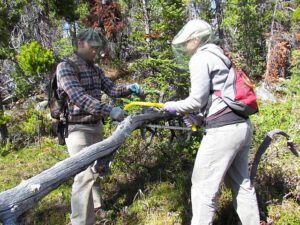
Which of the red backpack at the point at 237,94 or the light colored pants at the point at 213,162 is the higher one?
the red backpack at the point at 237,94

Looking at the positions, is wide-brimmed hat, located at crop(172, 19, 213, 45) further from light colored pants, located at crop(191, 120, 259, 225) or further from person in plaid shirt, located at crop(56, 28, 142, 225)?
person in plaid shirt, located at crop(56, 28, 142, 225)

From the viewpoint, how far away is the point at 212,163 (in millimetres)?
3414

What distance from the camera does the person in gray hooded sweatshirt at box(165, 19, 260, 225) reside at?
3225 millimetres

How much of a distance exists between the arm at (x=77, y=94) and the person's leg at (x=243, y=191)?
1483 millimetres

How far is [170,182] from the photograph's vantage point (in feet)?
17.5

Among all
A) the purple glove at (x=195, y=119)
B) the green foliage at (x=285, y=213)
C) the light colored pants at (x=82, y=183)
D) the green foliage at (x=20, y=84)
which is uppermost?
the purple glove at (x=195, y=119)

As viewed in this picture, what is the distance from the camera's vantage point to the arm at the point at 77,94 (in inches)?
156

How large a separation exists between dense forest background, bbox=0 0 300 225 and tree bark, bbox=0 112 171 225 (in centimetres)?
133

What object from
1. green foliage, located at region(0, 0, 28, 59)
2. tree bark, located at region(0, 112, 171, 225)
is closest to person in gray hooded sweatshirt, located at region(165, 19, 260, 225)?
tree bark, located at region(0, 112, 171, 225)

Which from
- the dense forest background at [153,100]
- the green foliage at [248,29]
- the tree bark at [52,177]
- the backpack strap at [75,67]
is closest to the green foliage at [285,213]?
the dense forest background at [153,100]

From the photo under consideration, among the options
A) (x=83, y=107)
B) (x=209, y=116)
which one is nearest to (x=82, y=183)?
(x=83, y=107)

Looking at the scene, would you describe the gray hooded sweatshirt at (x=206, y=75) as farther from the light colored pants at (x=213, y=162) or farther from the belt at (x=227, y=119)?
the light colored pants at (x=213, y=162)

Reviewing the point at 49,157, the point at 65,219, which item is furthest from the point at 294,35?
the point at 65,219

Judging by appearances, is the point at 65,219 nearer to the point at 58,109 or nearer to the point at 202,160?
the point at 58,109
